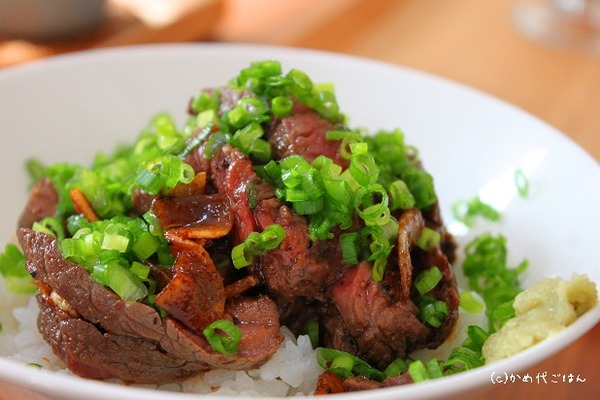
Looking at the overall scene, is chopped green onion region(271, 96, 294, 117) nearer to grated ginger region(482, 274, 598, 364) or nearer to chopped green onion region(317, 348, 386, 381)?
chopped green onion region(317, 348, 386, 381)

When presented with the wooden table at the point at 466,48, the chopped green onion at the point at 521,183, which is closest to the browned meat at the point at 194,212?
the chopped green onion at the point at 521,183

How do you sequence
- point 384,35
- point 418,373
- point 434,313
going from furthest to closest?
point 384,35 → point 434,313 → point 418,373

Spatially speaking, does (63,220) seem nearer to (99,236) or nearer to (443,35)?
(99,236)

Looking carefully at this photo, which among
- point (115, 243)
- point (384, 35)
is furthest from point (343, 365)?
point (384, 35)

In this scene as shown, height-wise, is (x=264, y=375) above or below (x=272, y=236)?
below

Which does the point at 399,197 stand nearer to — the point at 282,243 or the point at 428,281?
the point at 428,281

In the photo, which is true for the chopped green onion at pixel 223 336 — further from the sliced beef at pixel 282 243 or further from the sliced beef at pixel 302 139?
the sliced beef at pixel 302 139

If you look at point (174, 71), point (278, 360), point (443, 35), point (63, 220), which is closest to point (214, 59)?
point (174, 71)

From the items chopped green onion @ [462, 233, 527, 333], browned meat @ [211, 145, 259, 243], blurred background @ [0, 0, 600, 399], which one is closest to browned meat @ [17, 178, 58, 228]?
browned meat @ [211, 145, 259, 243]
